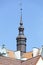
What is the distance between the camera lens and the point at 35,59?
34438 mm

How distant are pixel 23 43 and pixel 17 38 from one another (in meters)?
1.78

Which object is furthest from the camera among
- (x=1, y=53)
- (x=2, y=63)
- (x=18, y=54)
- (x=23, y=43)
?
(x=23, y=43)

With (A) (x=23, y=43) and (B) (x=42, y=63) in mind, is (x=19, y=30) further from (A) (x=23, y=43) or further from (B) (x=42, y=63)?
(B) (x=42, y=63)

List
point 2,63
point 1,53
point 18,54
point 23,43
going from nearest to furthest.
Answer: point 2,63
point 1,53
point 18,54
point 23,43

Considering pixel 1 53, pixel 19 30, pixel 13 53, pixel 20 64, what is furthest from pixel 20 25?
pixel 20 64

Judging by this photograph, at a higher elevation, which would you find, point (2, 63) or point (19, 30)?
point (19, 30)

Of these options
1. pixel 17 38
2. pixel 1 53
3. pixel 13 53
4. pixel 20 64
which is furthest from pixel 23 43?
pixel 20 64

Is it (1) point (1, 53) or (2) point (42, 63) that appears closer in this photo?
(2) point (42, 63)

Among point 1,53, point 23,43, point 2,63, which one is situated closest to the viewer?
point 2,63

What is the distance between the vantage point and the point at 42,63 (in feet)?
113

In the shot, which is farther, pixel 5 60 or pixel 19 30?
pixel 19 30

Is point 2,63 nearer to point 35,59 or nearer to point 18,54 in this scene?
point 35,59

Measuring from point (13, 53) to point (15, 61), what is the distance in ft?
53.3

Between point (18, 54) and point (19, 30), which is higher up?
point (19, 30)
